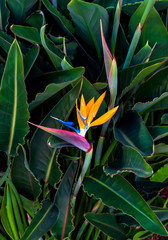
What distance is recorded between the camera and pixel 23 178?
0.79 m

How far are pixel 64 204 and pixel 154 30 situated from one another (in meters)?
0.53

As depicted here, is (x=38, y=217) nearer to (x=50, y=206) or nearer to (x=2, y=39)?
(x=50, y=206)

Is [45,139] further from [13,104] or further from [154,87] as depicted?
[154,87]

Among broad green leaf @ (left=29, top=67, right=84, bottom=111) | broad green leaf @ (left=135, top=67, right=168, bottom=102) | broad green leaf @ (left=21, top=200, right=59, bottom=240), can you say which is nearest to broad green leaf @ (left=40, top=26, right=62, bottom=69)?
broad green leaf @ (left=29, top=67, right=84, bottom=111)

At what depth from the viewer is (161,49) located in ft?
2.85

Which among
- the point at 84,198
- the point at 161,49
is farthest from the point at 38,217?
the point at 161,49

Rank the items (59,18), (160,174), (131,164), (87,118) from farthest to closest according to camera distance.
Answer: (160,174) → (59,18) → (131,164) → (87,118)

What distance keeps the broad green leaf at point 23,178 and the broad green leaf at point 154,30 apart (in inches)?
18.0

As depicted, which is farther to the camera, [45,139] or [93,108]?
[45,139]

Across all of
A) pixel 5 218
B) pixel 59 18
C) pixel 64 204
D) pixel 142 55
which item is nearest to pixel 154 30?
pixel 142 55

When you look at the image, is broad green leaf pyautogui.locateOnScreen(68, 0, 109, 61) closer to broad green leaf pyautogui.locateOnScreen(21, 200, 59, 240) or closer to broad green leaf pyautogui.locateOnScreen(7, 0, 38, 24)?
broad green leaf pyautogui.locateOnScreen(7, 0, 38, 24)

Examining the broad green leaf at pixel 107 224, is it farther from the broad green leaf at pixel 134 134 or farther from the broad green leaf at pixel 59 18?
the broad green leaf at pixel 59 18

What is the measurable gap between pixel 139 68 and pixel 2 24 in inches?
16.6

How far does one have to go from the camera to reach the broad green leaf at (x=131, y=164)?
660mm
